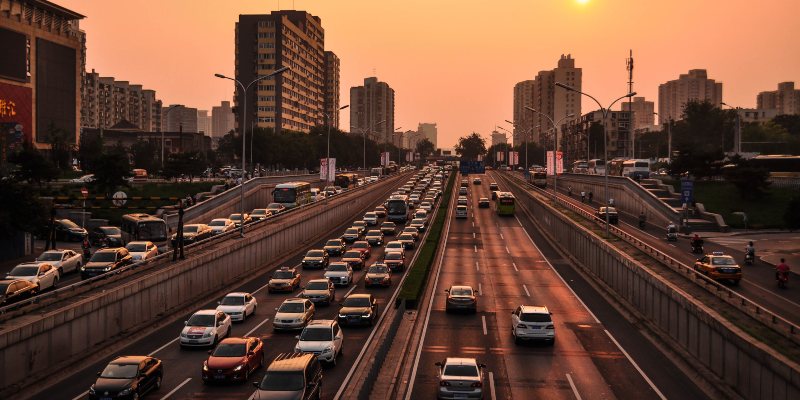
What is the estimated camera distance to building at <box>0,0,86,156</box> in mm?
123062

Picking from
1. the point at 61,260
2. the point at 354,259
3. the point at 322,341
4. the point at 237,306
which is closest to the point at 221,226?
the point at 354,259

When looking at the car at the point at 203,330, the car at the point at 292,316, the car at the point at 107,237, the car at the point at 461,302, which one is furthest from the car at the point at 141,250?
the car at the point at 461,302

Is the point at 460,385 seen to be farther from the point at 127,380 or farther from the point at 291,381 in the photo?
the point at 127,380

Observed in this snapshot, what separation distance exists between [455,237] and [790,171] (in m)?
48.9

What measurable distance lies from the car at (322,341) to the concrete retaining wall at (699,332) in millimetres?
13336

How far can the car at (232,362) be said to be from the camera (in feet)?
80.8

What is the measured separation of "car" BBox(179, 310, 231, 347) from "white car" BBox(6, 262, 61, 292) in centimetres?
1228

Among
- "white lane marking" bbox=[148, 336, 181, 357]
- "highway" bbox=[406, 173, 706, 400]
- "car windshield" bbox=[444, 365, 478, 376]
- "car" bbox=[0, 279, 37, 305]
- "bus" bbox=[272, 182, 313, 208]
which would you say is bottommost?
"white lane marking" bbox=[148, 336, 181, 357]

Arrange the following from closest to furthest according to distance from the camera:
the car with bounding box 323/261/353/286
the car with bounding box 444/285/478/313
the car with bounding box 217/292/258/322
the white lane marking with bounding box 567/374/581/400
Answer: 1. the white lane marking with bounding box 567/374/581/400
2. the car with bounding box 217/292/258/322
3. the car with bounding box 444/285/478/313
4. the car with bounding box 323/261/353/286

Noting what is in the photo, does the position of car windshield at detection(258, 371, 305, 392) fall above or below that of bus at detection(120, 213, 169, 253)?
below

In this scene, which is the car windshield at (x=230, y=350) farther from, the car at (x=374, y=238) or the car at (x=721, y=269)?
the car at (x=374, y=238)

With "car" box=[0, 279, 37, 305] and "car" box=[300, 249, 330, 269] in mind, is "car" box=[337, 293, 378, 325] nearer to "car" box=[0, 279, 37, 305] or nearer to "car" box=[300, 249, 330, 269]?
"car" box=[0, 279, 37, 305]

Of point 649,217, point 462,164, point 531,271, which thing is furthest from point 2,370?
point 462,164

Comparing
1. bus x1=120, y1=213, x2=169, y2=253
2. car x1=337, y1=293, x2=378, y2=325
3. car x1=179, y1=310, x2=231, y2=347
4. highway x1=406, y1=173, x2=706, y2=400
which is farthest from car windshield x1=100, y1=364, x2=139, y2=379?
bus x1=120, y1=213, x2=169, y2=253
